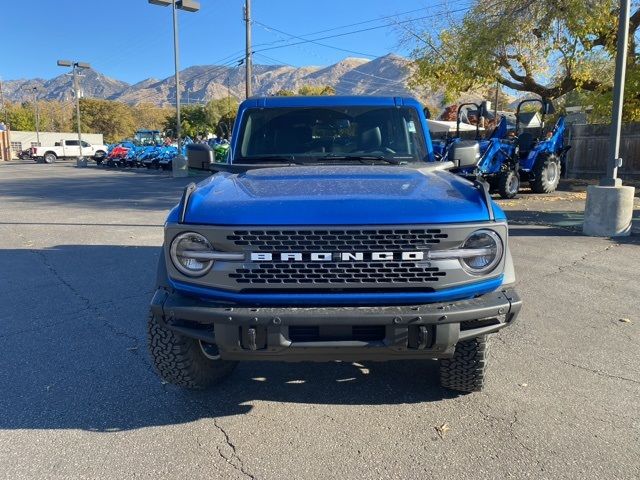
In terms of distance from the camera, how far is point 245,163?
164 inches

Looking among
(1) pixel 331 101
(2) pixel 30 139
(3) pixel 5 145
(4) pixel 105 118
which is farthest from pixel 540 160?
(4) pixel 105 118

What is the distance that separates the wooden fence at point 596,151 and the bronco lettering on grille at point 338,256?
57.4 feet

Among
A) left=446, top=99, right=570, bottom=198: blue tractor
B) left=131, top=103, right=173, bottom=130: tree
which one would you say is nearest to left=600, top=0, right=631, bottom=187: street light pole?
left=446, top=99, right=570, bottom=198: blue tractor

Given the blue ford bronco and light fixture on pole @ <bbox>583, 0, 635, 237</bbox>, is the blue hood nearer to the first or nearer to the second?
the blue ford bronco

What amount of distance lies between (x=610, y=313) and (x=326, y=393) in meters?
3.06

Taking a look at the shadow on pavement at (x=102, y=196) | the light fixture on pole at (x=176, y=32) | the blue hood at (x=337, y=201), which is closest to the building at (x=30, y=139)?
the light fixture on pole at (x=176, y=32)

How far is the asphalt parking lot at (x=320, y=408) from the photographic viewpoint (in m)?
2.70

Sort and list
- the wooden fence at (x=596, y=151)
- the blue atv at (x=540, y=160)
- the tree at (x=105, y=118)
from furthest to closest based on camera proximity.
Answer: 1. the tree at (x=105, y=118)
2. the wooden fence at (x=596, y=151)
3. the blue atv at (x=540, y=160)

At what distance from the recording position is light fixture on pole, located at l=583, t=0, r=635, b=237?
8.51m

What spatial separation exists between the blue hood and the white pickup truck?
5141 centimetres

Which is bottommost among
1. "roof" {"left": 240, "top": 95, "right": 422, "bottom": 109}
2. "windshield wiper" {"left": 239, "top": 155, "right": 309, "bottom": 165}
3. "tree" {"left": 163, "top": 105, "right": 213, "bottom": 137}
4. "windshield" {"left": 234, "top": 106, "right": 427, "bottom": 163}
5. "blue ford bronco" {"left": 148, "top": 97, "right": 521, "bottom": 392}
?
"blue ford bronco" {"left": 148, "top": 97, "right": 521, "bottom": 392}

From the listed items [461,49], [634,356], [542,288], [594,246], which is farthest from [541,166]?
[634,356]

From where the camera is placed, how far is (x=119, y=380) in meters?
3.62

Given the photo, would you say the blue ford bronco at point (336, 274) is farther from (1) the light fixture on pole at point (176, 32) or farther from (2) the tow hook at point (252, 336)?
(1) the light fixture on pole at point (176, 32)
